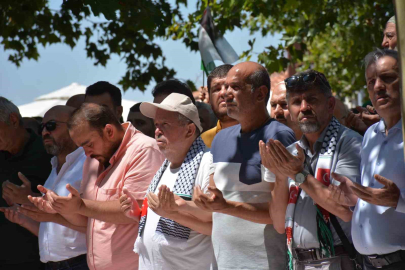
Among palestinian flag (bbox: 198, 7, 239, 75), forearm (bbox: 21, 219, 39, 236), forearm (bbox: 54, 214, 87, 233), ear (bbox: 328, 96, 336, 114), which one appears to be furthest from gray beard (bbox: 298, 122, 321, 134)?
palestinian flag (bbox: 198, 7, 239, 75)

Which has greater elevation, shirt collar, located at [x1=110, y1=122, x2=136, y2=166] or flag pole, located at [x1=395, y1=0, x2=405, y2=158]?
shirt collar, located at [x1=110, y1=122, x2=136, y2=166]

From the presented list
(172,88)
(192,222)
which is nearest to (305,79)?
(192,222)

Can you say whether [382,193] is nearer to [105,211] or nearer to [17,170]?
[105,211]

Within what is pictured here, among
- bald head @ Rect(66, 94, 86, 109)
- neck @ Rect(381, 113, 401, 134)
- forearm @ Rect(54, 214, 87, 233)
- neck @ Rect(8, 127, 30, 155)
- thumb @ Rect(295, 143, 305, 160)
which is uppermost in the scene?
bald head @ Rect(66, 94, 86, 109)

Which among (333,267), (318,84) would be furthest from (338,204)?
(318,84)

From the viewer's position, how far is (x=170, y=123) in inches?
169

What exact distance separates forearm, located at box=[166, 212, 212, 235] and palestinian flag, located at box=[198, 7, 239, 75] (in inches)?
137

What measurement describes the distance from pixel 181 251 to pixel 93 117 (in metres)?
1.38

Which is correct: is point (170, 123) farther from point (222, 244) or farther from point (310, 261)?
point (310, 261)

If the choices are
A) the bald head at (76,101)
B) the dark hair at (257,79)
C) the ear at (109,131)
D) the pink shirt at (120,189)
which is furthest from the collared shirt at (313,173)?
the bald head at (76,101)

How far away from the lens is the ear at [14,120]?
19.3ft

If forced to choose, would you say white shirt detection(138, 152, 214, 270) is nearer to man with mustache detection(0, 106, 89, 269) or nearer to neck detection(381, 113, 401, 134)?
man with mustache detection(0, 106, 89, 269)

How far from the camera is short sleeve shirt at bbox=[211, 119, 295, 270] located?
3633 mm

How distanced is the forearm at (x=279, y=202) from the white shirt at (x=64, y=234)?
1.95 meters
